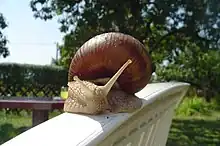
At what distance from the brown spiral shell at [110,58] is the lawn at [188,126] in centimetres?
414

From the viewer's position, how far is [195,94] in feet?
48.2

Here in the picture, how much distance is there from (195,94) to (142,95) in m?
13.4

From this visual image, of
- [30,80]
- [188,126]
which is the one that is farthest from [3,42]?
[188,126]

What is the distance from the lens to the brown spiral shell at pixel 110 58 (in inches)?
50.9

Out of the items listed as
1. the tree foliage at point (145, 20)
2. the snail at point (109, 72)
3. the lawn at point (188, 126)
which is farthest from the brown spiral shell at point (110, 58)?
the tree foliage at point (145, 20)

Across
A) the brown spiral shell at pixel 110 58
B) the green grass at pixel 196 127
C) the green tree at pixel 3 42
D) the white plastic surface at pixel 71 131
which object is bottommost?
the green grass at pixel 196 127

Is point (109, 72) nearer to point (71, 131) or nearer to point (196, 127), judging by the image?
point (71, 131)

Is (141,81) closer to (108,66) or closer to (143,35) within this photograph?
(108,66)

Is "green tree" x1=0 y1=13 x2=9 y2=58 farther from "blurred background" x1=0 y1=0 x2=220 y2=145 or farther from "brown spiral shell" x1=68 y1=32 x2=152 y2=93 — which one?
"brown spiral shell" x1=68 y1=32 x2=152 y2=93

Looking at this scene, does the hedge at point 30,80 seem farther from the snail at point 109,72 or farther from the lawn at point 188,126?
the snail at point 109,72

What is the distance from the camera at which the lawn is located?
6763mm

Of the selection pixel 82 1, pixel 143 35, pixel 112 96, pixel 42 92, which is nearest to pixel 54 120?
pixel 112 96

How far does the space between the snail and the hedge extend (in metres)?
9.64

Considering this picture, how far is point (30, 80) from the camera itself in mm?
11383
